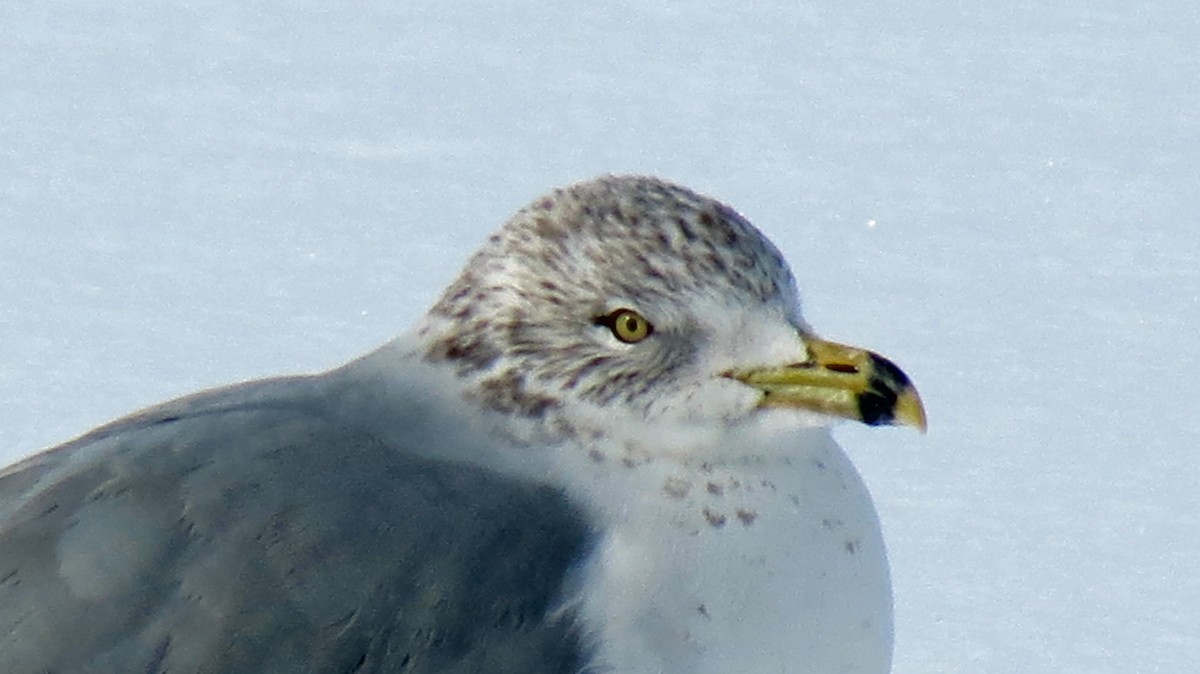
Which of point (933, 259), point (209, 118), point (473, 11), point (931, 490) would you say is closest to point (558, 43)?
point (473, 11)

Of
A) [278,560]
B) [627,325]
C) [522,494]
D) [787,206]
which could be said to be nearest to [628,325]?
[627,325]

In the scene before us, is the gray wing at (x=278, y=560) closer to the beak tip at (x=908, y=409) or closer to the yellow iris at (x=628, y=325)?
the yellow iris at (x=628, y=325)

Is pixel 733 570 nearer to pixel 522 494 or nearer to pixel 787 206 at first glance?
pixel 522 494

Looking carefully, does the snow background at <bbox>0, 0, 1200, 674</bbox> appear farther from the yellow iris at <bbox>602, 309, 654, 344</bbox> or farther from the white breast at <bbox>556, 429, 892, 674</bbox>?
the yellow iris at <bbox>602, 309, 654, 344</bbox>

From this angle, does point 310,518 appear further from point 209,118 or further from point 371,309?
point 209,118

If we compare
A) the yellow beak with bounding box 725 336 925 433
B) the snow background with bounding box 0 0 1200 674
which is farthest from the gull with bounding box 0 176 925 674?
the snow background with bounding box 0 0 1200 674
